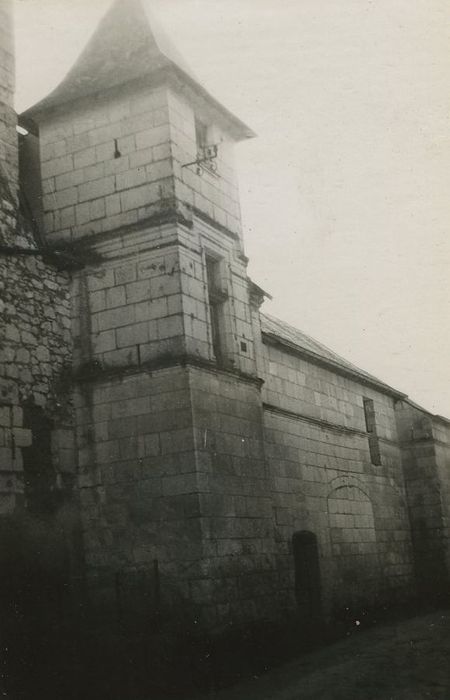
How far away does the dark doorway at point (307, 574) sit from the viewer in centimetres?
1325

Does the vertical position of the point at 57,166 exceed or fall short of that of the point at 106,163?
it exceeds it

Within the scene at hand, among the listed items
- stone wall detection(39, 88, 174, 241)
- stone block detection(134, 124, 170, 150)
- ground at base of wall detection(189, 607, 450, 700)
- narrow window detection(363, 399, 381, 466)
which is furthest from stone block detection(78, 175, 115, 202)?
narrow window detection(363, 399, 381, 466)

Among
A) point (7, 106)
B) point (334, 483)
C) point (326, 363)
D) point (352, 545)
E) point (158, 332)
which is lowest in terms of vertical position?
point (352, 545)

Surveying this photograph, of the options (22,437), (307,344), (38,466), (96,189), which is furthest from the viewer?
(307,344)

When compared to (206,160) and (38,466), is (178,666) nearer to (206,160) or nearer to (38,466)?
(38,466)

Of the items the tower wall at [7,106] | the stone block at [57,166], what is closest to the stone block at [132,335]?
the tower wall at [7,106]

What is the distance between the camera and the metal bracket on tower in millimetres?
11375

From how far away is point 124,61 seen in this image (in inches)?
465

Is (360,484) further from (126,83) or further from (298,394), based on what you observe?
(126,83)

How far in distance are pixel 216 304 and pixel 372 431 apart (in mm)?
7473

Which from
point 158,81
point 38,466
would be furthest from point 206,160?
point 38,466

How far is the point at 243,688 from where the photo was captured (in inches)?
370

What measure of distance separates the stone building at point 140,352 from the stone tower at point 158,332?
0.10 feet

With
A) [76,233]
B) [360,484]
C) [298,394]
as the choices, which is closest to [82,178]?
[76,233]
